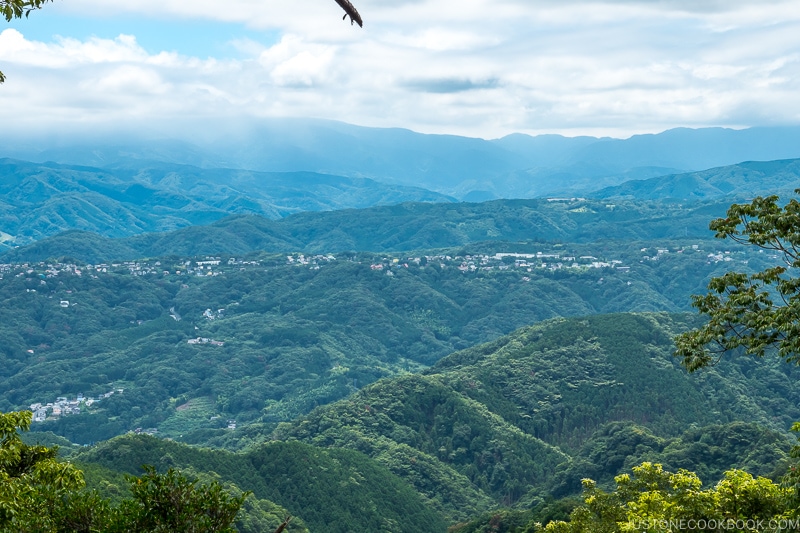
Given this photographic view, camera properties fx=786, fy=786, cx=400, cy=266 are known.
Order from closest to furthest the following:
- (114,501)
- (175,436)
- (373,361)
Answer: (114,501), (175,436), (373,361)

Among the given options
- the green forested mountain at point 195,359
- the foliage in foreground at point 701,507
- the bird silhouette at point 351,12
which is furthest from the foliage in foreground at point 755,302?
the green forested mountain at point 195,359

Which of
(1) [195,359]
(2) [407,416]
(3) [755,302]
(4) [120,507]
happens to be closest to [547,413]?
(2) [407,416]

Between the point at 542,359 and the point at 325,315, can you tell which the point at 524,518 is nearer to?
the point at 542,359

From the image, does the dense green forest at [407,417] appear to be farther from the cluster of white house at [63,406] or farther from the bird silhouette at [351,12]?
the bird silhouette at [351,12]

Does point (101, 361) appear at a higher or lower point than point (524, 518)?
lower

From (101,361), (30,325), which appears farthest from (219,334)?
(30,325)

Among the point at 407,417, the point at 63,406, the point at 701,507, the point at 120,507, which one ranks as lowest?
the point at 63,406

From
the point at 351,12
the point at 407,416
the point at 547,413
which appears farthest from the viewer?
the point at 547,413

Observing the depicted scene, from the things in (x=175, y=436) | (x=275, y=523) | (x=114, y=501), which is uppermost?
(x=114, y=501)

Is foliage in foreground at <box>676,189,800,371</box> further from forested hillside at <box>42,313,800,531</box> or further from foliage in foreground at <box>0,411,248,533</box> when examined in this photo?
forested hillside at <box>42,313,800,531</box>

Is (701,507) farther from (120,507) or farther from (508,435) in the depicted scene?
(508,435)
